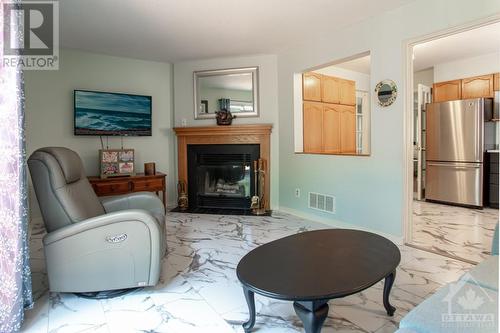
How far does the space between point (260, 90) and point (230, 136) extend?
79cm

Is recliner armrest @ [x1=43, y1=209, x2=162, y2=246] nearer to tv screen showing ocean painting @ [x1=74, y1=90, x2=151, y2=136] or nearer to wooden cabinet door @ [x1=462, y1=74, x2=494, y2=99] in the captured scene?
tv screen showing ocean painting @ [x1=74, y1=90, x2=151, y2=136]

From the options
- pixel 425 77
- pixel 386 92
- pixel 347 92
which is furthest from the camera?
pixel 425 77

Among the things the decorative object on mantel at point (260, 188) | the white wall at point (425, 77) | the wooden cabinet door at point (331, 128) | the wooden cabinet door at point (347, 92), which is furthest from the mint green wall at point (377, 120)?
the white wall at point (425, 77)

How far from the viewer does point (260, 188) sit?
4.33 meters

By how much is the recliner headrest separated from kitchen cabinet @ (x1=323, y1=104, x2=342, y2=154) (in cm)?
344

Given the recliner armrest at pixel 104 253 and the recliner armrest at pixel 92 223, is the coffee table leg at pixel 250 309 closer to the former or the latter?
the recliner armrest at pixel 104 253

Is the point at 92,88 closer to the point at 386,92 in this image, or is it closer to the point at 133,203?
the point at 133,203

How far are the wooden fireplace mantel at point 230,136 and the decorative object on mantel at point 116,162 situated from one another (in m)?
0.79

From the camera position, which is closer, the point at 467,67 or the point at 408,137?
the point at 408,137

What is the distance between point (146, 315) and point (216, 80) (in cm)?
345

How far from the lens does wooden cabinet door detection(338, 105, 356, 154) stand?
5.11 meters

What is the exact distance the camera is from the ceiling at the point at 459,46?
3750 millimetres

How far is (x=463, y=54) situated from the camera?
4.59m

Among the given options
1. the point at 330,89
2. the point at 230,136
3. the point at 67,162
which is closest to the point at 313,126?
the point at 330,89
